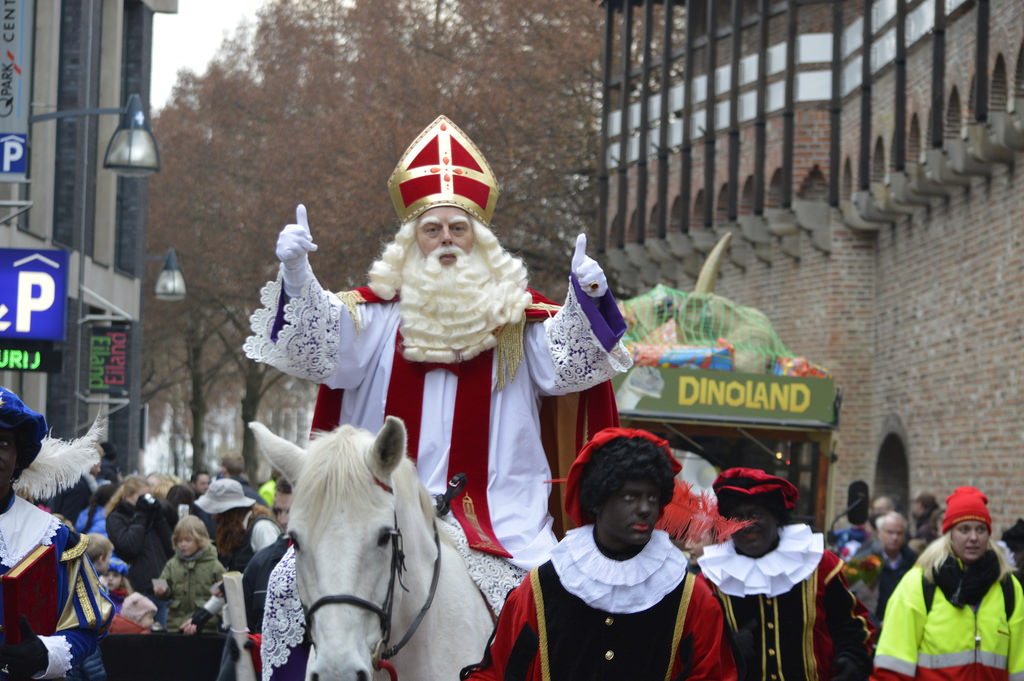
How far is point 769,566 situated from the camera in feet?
21.8

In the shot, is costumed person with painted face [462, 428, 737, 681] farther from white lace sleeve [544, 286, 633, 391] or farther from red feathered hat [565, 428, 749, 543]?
white lace sleeve [544, 286, 633, 391]

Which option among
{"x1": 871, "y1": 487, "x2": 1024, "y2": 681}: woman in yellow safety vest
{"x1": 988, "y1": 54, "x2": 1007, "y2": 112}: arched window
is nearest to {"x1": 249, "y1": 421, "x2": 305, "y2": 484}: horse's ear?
{"x1": 871, "y1": 487, "x2": 1024, "y2": 681}: woman in yellow safety vest

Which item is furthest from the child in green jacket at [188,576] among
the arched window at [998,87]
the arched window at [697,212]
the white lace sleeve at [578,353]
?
the arched window at [697,212]

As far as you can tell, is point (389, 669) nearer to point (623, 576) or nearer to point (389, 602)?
point (389, 602)

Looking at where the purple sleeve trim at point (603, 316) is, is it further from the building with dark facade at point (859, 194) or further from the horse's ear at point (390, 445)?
the building with dark facade at point (859, 194)

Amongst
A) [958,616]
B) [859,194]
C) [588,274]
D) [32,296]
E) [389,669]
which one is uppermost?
[859,194]

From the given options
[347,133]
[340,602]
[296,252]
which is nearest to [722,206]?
[347,133]

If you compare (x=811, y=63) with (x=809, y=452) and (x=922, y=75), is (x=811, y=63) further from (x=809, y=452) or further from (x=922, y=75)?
(x=809, y=452)

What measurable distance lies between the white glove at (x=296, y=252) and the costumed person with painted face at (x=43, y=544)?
0.95m

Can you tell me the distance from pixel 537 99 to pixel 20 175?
822 inches

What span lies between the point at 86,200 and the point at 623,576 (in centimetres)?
2518

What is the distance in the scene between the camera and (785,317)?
2920cm

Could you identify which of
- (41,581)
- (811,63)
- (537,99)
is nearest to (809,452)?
(41,581)

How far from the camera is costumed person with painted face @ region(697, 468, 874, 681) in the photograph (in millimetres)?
6641
